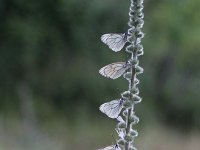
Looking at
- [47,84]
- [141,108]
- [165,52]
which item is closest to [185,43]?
[165,52]

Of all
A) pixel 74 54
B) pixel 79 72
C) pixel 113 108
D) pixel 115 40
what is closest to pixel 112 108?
pixel 113 108

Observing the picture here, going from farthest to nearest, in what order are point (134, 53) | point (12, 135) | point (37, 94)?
1. point (37, 94)
2. point (12, 135)
3. point (134, 53)

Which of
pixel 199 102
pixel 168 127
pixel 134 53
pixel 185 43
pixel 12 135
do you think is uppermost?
pixel 185 43

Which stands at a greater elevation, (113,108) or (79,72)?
(79,72)

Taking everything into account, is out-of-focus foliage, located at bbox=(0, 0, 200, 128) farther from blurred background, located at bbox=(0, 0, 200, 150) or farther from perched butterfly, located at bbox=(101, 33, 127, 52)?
perched butterfly, located at bbox=(101, 33, 127, 52)

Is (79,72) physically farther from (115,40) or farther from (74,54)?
(115,40)

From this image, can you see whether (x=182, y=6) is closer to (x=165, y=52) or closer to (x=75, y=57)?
(x=165, y=52)

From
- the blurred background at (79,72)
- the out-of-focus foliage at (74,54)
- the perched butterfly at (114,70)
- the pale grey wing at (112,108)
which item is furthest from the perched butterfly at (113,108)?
the out-of-focus foliage at (74,54)

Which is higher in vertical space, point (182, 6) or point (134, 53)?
point (182, 6)
